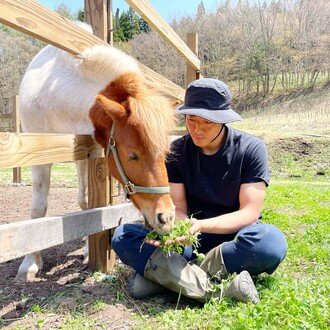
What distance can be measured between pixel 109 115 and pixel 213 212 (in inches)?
40.9

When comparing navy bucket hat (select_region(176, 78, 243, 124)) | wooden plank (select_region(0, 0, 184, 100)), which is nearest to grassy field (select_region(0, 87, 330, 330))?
navy bucket hat (select_region(176, 78, 243, 124))

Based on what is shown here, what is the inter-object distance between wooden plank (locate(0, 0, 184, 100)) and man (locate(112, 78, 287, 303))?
0.83m

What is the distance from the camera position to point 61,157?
2711 mm

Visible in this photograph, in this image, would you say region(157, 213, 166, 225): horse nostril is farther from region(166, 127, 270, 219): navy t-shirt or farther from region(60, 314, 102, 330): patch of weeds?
region(60, 314, 102, 330): patch of weeds

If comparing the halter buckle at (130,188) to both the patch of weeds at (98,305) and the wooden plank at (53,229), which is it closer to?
the wooden plank at (53,229)

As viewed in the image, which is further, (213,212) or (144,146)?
(213,212)

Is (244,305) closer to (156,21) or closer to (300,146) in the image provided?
(156,21)

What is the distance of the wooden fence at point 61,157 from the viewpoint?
83.8 inches

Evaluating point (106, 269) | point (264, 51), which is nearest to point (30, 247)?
point (106, 269)

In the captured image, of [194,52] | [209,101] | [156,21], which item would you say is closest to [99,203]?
[209,101]

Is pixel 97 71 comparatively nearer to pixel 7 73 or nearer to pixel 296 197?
pixel 296 197

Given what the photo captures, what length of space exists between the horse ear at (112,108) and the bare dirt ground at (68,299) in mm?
1208

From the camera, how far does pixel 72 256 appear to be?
4.02 meters

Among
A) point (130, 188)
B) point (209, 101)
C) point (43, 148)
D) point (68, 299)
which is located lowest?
point (68, 299)
